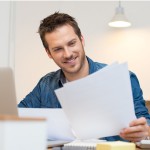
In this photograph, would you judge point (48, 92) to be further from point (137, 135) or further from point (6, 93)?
point (6, 93)

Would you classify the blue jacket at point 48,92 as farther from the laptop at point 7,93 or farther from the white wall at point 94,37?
the white wall at point 94,37

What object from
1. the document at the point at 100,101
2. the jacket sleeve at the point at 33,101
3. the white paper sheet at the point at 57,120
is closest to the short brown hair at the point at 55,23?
the jacket sleeve at the point at 33,101

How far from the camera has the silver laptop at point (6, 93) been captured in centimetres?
88

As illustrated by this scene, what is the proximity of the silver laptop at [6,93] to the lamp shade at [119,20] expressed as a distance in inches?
93.6

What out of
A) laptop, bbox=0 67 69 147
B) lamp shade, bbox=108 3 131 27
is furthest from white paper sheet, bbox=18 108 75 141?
lamp shade, bbox=108 3 131 27

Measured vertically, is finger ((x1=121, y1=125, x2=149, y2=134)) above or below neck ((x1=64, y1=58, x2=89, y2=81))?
below

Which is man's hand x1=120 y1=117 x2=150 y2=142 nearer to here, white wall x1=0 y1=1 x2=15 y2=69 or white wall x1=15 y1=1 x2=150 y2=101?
white wall x1=0 y1=1 x2=15 y2=69

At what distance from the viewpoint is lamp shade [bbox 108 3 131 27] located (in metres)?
3.13

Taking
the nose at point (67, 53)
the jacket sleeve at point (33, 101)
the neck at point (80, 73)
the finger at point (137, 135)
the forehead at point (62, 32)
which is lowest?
Answer: the finger at point (137, 135)

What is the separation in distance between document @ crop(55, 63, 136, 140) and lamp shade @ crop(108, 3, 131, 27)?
211 centimetres

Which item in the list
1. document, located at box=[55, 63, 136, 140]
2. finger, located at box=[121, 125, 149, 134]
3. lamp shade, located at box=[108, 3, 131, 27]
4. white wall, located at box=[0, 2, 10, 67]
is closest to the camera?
document, located at box=[55, 63, 136, 140]

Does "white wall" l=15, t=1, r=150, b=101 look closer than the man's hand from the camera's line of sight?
No

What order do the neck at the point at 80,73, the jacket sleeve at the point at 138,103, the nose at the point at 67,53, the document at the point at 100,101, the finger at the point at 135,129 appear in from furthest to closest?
the neck at the point at 80,73 < the nose at the point at 67,53 < the jacket sleeve at the point at 138,103 < the finger at the point at 135,129 < the document at the point at 100,101

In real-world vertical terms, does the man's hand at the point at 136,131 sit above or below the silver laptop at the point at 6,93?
below
